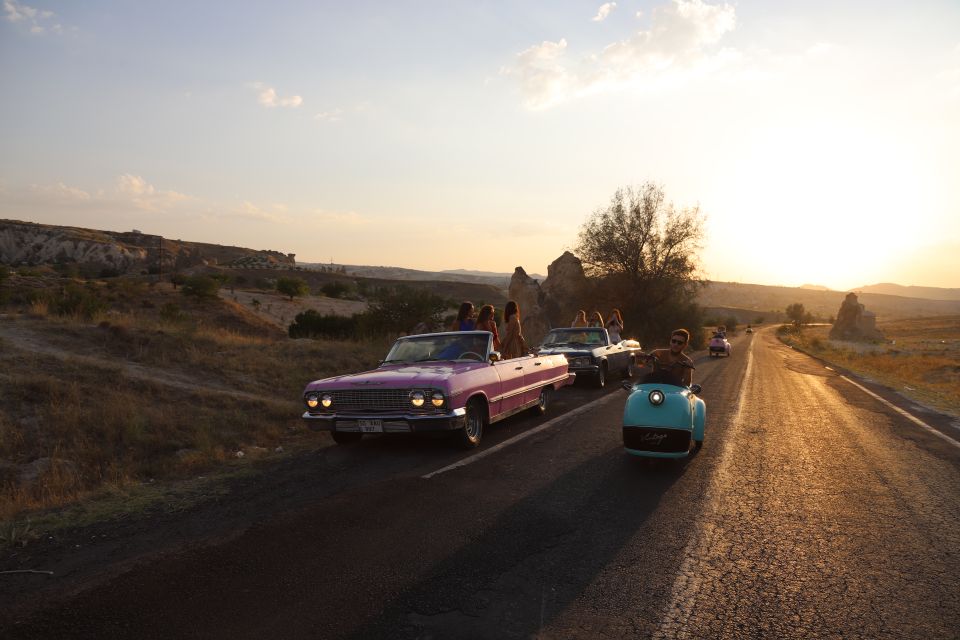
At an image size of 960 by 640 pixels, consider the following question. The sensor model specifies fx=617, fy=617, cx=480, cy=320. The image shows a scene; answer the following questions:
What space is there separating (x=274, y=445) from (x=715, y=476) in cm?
599

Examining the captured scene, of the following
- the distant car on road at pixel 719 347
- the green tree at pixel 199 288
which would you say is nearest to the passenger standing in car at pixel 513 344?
the distant car on road at pixel 719 347

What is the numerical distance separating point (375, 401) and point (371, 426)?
311 millimetres

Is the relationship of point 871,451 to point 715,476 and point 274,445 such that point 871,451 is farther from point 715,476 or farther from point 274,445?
point 274,445

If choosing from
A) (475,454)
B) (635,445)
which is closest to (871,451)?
(635,445)

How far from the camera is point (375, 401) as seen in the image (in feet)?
25.1

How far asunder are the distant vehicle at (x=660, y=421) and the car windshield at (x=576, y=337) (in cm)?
877

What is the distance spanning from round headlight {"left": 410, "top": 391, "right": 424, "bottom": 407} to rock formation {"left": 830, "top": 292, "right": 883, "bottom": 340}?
72.6 m

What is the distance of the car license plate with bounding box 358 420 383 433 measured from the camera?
7.49 metres

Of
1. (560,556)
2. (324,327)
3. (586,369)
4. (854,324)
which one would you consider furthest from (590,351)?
(854,324)

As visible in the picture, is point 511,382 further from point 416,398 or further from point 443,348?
point 416,398

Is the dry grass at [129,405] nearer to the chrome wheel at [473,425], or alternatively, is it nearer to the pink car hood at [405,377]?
the pink car hood at [405,377]

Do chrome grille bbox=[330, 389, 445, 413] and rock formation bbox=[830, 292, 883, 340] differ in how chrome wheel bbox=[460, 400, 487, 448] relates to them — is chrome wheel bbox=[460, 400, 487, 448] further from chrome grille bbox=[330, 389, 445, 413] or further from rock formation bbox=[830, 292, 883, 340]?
rock formation bbox=[830, 292, 883, 340]

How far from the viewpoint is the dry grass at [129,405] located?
7.38 m

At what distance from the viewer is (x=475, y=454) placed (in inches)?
304
